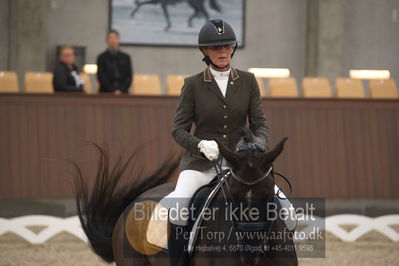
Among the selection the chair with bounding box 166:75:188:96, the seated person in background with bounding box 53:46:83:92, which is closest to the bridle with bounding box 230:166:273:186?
the seated person in background with bounding box 53:46:83:92

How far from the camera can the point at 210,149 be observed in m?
3.38

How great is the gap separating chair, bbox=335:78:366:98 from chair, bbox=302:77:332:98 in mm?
316

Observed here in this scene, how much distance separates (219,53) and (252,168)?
2.51 ft

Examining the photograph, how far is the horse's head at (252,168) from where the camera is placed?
306 cm

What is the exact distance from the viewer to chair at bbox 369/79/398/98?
11.6 meters

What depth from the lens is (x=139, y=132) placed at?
831 centimetres

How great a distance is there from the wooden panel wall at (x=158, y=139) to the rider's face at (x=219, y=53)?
433 centimetres

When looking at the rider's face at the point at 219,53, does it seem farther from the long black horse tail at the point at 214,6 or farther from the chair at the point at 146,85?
the long black horse tail at the point at 214,6

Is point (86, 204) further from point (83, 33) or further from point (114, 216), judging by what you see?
point (83, 33)

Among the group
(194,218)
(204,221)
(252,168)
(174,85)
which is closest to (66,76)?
(174,85)

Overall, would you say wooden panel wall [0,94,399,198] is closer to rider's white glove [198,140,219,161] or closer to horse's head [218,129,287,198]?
rider's white glove [198,140,219,161]

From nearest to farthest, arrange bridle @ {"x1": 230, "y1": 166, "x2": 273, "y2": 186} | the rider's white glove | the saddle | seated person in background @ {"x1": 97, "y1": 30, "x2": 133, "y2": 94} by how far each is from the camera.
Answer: bridle @ {"x1": 230, "y1": 166, "x2": 273, "y2": 186} < the rider's white glove < the saddle < seated person in background @ {"x1": 97, "y1": 30, "x2": 133, "y2": 94}

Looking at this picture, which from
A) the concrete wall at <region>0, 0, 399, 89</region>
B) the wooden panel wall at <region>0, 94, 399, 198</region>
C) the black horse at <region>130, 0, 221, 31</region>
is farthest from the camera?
the black horse at <region>130, 0, 221, 31</region>

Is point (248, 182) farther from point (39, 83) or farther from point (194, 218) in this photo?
point (39, 83)
